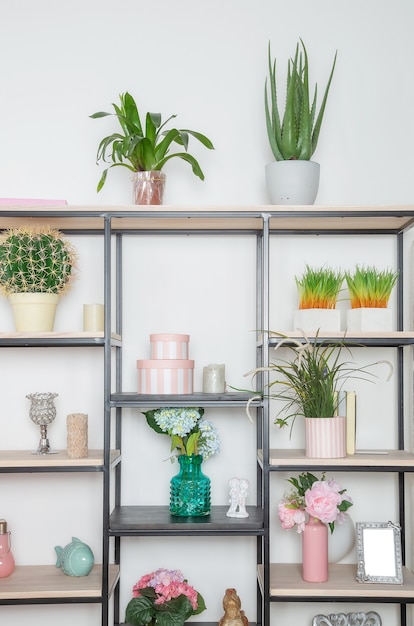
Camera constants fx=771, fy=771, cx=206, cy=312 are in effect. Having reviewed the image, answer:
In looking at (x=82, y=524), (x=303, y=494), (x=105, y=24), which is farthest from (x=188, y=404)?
(x=105, y=24)

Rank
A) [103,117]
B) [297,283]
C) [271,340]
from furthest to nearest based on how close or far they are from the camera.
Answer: [103,117]
[297,283]
[271,340]

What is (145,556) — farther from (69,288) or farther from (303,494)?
(69,288)

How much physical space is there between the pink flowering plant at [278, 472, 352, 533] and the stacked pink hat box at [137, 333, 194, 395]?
479 mm

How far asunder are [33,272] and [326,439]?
1070 mm

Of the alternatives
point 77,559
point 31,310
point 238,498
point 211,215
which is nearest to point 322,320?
point 211,215

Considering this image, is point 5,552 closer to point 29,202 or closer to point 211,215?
point 29,202

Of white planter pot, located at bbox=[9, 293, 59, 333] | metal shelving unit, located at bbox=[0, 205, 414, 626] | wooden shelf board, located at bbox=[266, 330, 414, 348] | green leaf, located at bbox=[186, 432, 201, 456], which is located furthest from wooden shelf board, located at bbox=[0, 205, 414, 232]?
green leaf, located at bbox=[186, 432, 201, 456]

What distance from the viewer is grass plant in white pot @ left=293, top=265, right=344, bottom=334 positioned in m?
2.50

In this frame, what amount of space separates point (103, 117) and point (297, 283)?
0.93m

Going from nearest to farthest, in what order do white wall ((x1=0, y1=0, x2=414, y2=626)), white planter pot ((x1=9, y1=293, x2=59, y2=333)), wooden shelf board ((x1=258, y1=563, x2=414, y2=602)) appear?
wooden shelf board ((x1=258, y1=563, x2=414, y2=602)), white planter pot ((x1=9, y1=293, x2=59, y2=333)), white wall ((x1=0, y1=0, x2=414, y2=626))

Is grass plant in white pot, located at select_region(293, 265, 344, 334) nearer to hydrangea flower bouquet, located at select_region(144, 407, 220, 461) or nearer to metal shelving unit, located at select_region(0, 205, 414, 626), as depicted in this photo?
metal shelving unit, located at select_region(0, 205, 414, 626)

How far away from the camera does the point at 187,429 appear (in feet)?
8.23

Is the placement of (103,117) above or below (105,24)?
below

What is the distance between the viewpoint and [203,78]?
→ 2.79 m
